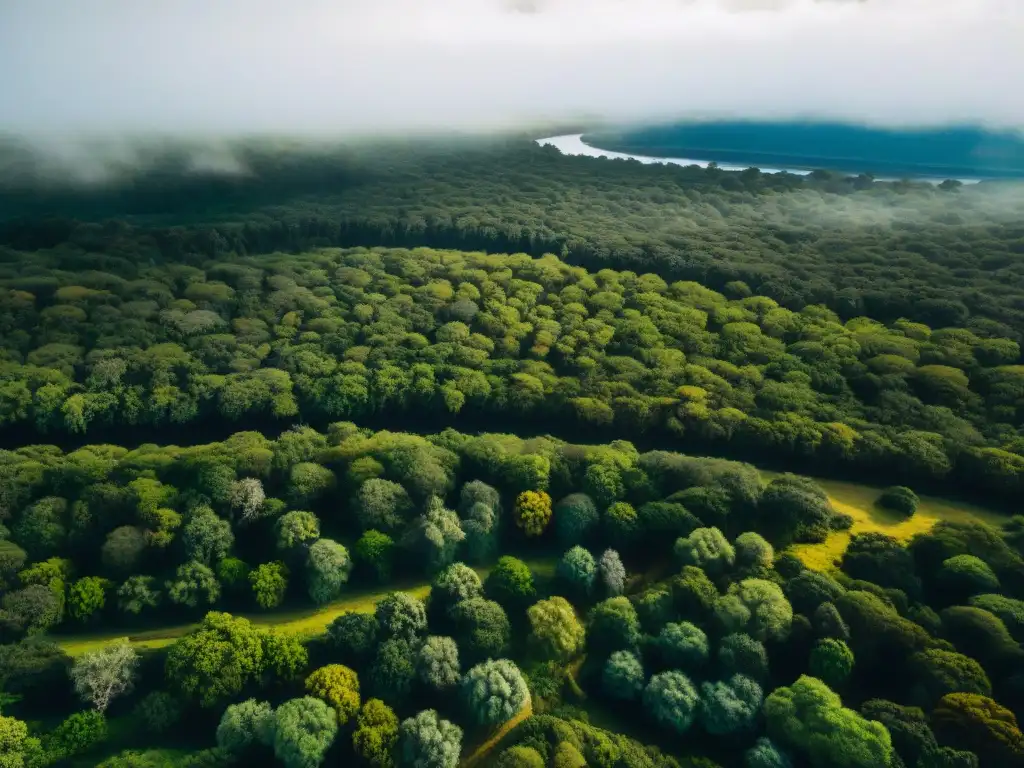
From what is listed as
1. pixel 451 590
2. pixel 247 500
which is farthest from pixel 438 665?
pixel 247 500

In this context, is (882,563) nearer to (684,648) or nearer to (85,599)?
(684,648)

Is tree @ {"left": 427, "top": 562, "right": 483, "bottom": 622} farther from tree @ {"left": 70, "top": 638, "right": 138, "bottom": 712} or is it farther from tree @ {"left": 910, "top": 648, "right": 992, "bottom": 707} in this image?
tree @ {"left": 910, "top": 648, "right": 992, "bottom": 707}

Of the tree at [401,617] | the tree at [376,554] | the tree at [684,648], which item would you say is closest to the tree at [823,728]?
the tree at [684,648]

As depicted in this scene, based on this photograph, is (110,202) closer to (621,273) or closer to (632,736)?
(621,273)

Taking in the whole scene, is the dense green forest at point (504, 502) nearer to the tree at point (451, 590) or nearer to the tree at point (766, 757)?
the tree at point (766, 757)

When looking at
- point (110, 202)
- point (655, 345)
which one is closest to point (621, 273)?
point (655, 345)

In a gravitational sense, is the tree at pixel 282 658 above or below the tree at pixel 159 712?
above

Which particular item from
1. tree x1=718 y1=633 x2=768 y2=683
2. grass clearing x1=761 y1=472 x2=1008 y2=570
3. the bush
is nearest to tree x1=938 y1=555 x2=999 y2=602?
grass clearing x1=761 y1=472 x2=1008 y2=570
